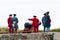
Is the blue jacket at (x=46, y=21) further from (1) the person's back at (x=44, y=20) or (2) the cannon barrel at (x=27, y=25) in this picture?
(2) the cannon barrel at (x=27, y=25)

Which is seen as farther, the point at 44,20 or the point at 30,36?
the point at 44,20

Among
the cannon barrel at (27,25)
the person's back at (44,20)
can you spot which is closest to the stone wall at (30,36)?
the person's back at (44,20)

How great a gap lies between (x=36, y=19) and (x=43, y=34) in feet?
5.90

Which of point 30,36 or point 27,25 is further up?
point 27,25

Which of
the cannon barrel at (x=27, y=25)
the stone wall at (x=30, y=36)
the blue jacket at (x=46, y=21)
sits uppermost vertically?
the blue jacket at (x=46, y=21)

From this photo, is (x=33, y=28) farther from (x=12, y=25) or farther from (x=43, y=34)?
(x=43, y=34)

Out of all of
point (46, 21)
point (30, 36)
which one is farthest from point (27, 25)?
point (30, 36)

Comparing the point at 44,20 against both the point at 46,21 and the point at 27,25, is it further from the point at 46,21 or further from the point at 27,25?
the point at 27,25

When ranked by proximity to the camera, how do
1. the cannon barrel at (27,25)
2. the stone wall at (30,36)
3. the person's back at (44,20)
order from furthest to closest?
the cannon barrel at (27,25)
the person's back at (44,20)
the stone wall at (30,36)

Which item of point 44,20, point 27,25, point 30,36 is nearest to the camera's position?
point 30,36

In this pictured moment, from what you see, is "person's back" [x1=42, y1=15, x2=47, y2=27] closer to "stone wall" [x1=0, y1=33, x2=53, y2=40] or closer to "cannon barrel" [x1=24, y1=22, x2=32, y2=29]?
"stone wall" [x1=0, y1=33, x2=53, y2=40]

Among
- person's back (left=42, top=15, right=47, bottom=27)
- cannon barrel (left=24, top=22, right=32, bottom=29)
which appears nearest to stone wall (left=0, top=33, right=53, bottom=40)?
person's back (left=42, top=15, right=47, bottom=27)

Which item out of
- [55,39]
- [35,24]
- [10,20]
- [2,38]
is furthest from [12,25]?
[55,39]

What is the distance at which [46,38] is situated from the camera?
38.7ft
